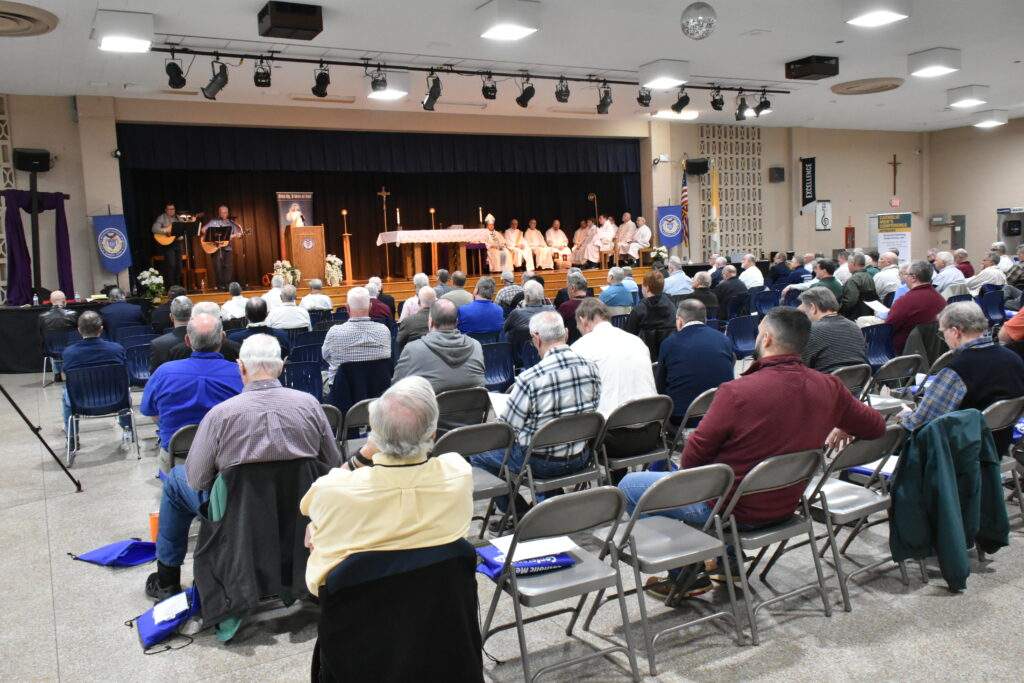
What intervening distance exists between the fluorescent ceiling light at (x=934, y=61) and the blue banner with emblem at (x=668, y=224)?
6599 mm

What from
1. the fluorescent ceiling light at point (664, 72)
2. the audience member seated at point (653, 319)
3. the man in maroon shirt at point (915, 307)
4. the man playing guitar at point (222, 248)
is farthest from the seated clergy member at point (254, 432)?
the man playing guitar at point (222, 248)

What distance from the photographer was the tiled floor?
3061 mm

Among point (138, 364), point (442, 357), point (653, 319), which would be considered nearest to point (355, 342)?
point (442, 357)

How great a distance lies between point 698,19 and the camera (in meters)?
8.33

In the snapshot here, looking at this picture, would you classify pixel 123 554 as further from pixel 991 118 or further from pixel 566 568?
pixel 991 118

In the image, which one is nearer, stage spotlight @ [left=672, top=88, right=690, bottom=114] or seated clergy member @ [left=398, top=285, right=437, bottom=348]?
seated clergy member @ [left=398, top=285, right=437, bottom=348]

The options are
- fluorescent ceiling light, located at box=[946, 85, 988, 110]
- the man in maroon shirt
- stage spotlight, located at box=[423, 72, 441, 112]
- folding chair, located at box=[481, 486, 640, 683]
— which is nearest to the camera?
folding chair, located at box=[481, 486, 640, 683]

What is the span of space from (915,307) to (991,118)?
46.5 feet

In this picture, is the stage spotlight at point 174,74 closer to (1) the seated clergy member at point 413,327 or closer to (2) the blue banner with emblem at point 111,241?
(2) the blue banner with emblem at point 111,241

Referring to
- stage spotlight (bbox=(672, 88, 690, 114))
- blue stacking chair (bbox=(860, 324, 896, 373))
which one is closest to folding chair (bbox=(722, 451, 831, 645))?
blue stacking chair (bbox=(860, 324, 896, 373))

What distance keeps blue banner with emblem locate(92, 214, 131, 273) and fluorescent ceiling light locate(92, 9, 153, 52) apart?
5080 millimetres

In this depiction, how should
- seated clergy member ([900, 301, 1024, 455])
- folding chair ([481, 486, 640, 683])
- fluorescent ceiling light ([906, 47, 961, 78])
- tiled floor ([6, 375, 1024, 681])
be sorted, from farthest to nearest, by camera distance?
fluorescent ceiling light ([906, 47, 961, 78]) < seated clergy member ([900, 301, 1024, 455]) < tiled floor ([6, 375, 1024, 681]) < folding chair ([481, 486, 640, 683])

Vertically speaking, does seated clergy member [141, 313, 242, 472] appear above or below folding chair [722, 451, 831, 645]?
Answer: above

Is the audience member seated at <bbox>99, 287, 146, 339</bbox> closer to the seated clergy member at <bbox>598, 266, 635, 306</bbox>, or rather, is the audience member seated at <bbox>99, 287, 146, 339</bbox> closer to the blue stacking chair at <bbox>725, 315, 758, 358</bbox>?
the seated clergy member at <bbox>598, 266, 635, 306</bbox>
